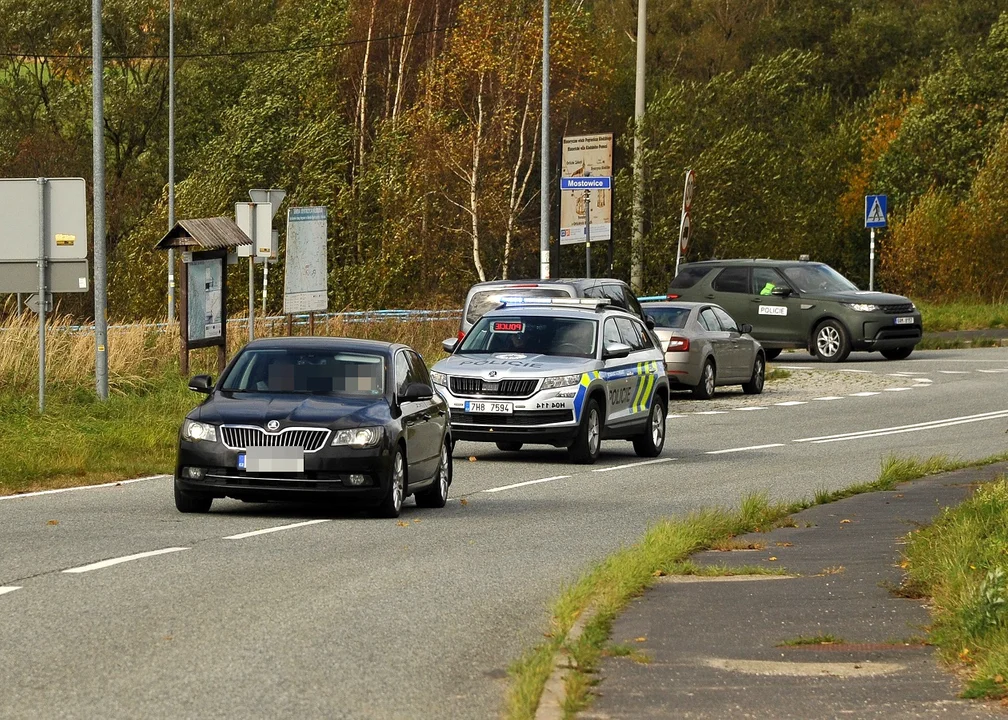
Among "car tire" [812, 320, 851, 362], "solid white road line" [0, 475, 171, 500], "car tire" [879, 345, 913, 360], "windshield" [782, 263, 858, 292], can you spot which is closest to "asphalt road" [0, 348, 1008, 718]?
"solid white road line" [0, 475, 171, 500]

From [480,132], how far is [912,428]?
2871 cm

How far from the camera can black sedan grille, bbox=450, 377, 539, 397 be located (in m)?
19.9

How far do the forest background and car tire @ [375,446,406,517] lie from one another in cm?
2790

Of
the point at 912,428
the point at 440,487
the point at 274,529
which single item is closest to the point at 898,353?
the point at 912,428

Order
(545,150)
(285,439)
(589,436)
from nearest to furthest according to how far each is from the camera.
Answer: (285,439)
(589,436)
(545,150)

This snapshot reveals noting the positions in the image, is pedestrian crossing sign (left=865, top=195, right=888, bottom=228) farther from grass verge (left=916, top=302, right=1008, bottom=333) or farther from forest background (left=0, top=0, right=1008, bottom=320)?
forest background (left=0, top=0, right=1008, bottom=320)

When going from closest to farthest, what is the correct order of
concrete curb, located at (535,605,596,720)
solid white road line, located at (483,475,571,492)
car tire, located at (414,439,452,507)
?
1. concrete curb, located at (535,605,596,720)
2. car tire, located at (414,439,452,507)
3. solid white road line, located at (483,475,571,492)

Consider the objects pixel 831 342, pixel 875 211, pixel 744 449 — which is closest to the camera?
pixel 744 449

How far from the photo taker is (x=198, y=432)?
1455cm

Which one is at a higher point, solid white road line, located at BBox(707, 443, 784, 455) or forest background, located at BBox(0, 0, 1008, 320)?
forest background, located at BBox(0, 0, 1008, 320)

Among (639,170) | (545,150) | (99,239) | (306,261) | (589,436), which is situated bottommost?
(589,436)

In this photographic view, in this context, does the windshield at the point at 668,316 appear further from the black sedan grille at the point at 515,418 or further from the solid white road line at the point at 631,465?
the black sedan grille at the point at 515,418

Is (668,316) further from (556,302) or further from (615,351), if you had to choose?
(615,351)

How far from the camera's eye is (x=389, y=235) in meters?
51.0
